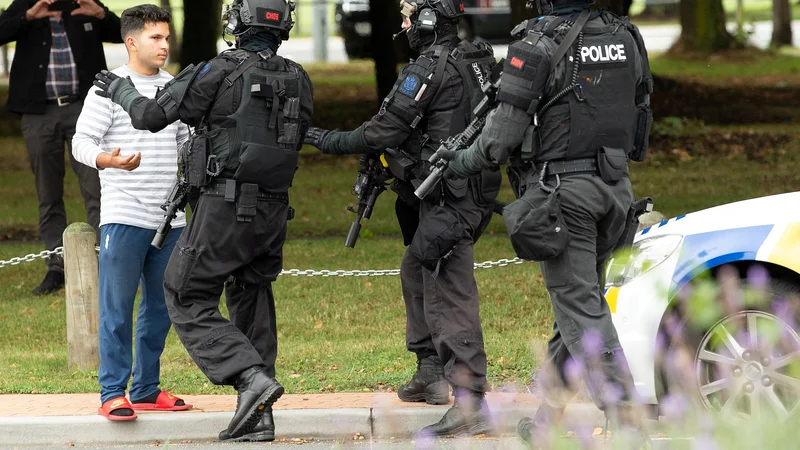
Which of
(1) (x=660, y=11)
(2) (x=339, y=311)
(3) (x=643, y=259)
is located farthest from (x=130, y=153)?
(1) (x=660, y=11)

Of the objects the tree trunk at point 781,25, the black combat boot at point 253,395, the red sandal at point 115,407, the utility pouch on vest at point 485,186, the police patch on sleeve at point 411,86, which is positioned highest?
the police patch on sleeve at point 411,86

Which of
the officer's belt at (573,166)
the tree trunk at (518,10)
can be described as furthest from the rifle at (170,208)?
the tree trunk at (518,10)

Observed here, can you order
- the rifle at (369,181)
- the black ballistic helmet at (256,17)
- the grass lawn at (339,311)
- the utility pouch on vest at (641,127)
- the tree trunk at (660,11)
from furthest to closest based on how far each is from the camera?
the tree trunk at (660,11) → the grass lawn at (339,311) → the rifle at (369,181) → the black ballistic helmet at (256,17) → the utility pouch on vest at (641,127)

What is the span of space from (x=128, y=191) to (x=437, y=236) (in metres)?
1.49

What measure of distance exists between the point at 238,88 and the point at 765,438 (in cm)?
333

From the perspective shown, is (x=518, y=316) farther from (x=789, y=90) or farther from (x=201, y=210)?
(x=789, y=90)

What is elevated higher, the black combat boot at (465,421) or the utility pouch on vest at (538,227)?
the utility pouch on vest at (538,227)

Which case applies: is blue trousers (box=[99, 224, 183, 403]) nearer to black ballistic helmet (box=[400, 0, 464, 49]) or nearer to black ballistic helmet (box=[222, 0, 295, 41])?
black ballistic helmet (box=[222, 0, 295, 41])

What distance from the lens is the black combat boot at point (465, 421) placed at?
5965mm

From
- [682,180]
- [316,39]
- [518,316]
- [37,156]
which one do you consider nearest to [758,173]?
[682,180]

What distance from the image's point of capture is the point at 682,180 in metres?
15.8

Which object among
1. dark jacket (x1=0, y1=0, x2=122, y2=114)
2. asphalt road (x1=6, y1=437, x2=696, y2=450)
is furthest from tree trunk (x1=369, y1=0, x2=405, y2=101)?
asphalt road (x1=6, y1=437, x2=696, y2=450)

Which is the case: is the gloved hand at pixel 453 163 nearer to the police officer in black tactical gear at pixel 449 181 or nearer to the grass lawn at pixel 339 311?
the police officer in black tactical gear at pixel 449 181

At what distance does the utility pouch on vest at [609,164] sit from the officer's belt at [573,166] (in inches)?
1.1
